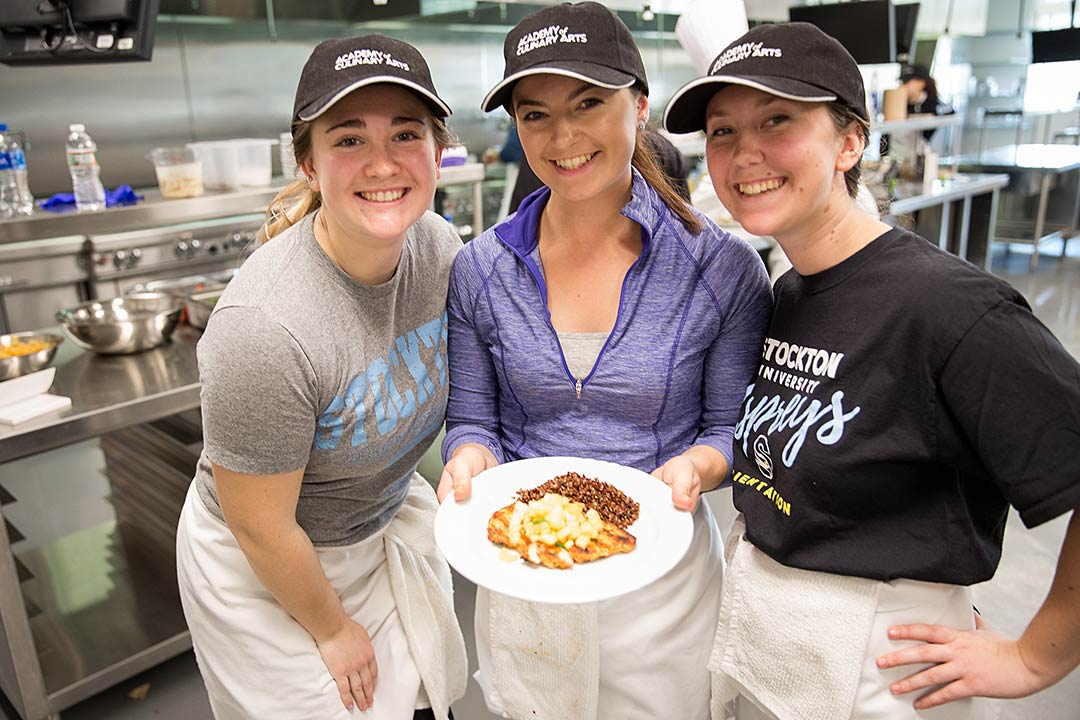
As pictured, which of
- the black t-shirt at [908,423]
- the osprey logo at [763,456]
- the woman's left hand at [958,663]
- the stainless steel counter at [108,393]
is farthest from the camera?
the stainless steel counter at [108,393]

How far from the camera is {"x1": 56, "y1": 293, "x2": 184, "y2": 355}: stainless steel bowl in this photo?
2291 mm

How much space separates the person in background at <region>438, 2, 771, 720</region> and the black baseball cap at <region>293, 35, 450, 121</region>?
5.1 inches

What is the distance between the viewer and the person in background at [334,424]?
1204 mm

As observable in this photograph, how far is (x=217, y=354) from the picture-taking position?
1192mm

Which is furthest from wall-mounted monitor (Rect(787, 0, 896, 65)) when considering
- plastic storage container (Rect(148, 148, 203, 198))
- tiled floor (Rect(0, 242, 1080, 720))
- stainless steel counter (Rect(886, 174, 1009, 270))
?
plastic storage container (Rect(148, 148, 203, 198))

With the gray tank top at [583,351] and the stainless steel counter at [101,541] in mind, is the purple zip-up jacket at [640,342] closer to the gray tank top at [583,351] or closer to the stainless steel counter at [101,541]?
the gray tank top at [583,351]

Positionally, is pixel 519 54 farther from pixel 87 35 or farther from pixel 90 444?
pixel 90 444

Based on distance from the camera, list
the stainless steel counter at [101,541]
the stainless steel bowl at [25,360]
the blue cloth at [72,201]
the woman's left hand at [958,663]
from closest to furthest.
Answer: the woman's left hand at [958,663]
the stainless steel counter at [101,541]
the stainless steel bowl at [25,360]
the blue cloth at [72,201]

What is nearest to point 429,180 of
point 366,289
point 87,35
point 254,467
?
point 366,289

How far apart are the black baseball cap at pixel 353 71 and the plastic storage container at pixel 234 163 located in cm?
233

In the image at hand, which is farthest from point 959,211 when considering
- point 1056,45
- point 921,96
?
point 1056,45

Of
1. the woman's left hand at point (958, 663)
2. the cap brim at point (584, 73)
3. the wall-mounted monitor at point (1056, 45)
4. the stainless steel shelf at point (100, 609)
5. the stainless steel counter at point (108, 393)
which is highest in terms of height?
the wall-mounted monitor at point (1056, 45)

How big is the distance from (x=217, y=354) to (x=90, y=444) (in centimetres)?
256

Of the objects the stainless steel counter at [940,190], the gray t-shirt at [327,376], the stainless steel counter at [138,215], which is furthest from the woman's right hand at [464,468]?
the stainless steel counter at [940,190]
